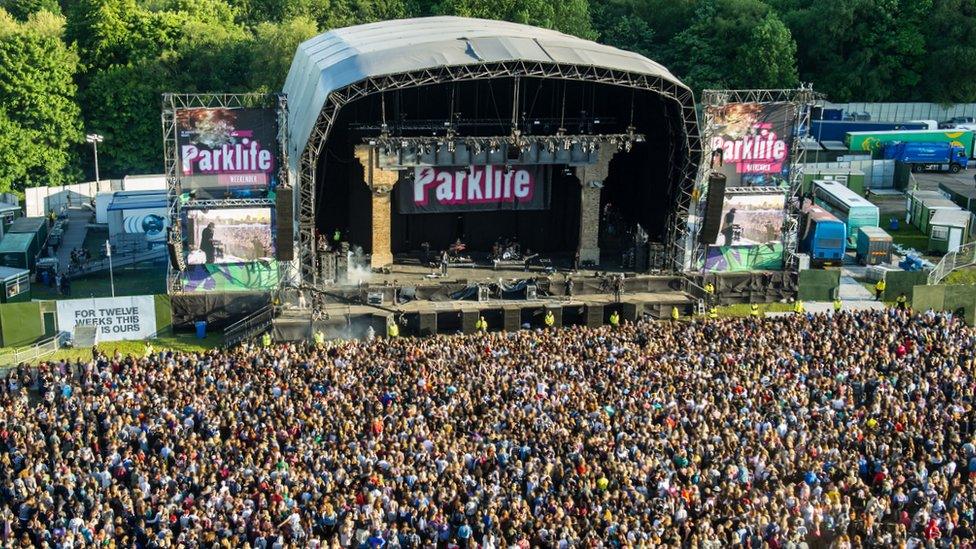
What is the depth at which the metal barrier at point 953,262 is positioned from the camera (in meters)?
45.0

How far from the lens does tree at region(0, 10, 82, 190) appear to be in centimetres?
6088

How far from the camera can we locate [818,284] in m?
44.5

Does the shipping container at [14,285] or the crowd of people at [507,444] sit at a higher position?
the shipping container at [14,285]

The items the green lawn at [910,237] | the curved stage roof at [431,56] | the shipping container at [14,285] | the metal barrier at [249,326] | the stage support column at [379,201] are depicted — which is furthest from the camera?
the green lawn at [910,237]

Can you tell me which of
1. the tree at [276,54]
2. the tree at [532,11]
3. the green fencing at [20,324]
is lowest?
the green fencing at [20,324]

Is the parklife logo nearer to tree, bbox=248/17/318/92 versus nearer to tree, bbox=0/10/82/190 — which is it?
tree, bbox=248/17/318/92

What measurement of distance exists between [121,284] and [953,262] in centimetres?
3199

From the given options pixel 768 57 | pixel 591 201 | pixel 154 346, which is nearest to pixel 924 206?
pixel 768 57

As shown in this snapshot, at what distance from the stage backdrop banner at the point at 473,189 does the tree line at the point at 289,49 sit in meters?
24.0

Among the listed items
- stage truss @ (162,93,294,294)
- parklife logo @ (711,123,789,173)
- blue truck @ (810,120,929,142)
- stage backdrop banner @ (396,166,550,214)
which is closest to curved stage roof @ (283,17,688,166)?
stage truss @ (162,93,294,294)

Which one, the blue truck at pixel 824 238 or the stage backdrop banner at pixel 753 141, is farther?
the blue truck at pixel 824 238

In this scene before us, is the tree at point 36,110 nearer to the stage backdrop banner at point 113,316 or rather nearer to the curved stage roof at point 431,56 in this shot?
the curved stage roof at point 431,56

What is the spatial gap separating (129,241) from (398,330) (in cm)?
1740

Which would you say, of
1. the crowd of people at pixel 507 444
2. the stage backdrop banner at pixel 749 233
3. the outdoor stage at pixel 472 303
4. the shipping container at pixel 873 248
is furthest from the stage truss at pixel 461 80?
the shipping container at pixel 873 248
